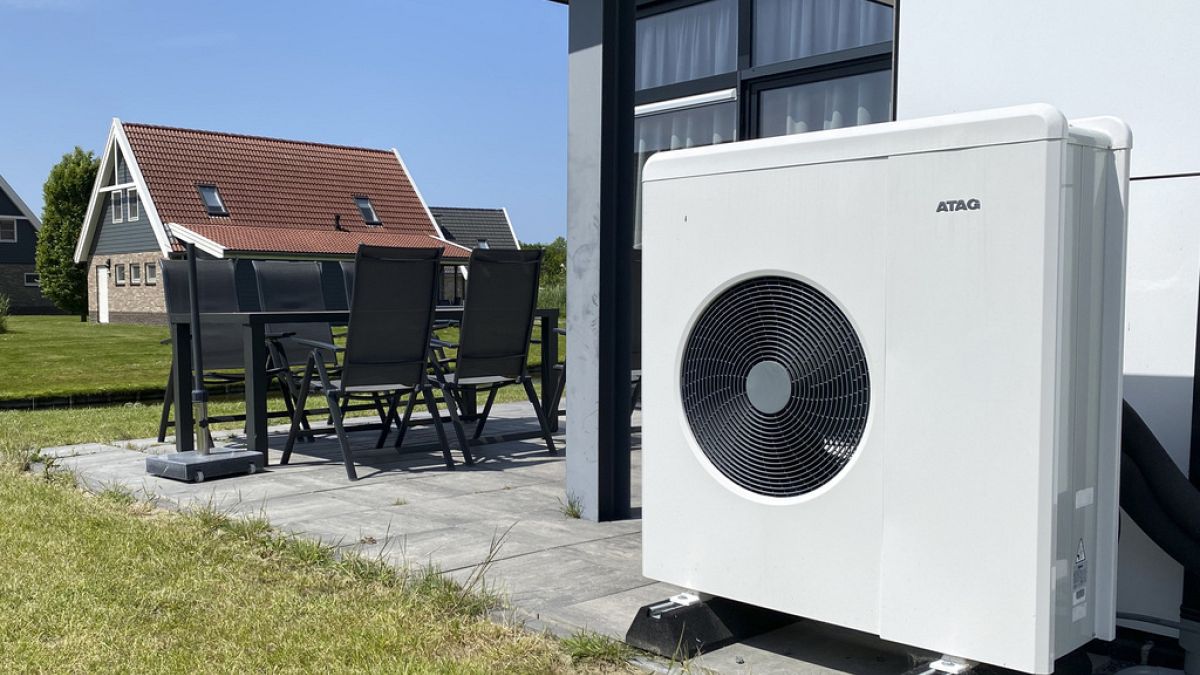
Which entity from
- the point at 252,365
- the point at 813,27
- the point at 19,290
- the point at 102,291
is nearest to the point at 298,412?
the point at 252,365

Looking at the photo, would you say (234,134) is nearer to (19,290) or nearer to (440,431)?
(19,290)

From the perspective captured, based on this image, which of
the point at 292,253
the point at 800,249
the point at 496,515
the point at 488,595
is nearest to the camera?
the point at 800,249

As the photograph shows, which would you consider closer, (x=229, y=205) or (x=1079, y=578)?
(x=1079, y=578)

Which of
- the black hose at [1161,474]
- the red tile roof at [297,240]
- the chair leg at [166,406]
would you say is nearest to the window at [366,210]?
the red tile roof at [297,240]

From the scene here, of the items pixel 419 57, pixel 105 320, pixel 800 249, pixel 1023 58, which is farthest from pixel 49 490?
pixel 105 320

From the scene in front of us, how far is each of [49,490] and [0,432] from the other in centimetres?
291

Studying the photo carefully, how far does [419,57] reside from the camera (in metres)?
13.0

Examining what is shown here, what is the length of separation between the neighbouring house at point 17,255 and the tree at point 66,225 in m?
7.20

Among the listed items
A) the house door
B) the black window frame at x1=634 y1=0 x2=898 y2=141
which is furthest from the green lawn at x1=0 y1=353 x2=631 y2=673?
the house door

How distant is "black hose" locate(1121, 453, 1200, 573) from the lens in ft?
7.85

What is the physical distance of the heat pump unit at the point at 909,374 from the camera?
2.11m

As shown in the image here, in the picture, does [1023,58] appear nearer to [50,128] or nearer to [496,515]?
[496,515]

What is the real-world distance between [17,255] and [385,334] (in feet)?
138

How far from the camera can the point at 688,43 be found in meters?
7.84
